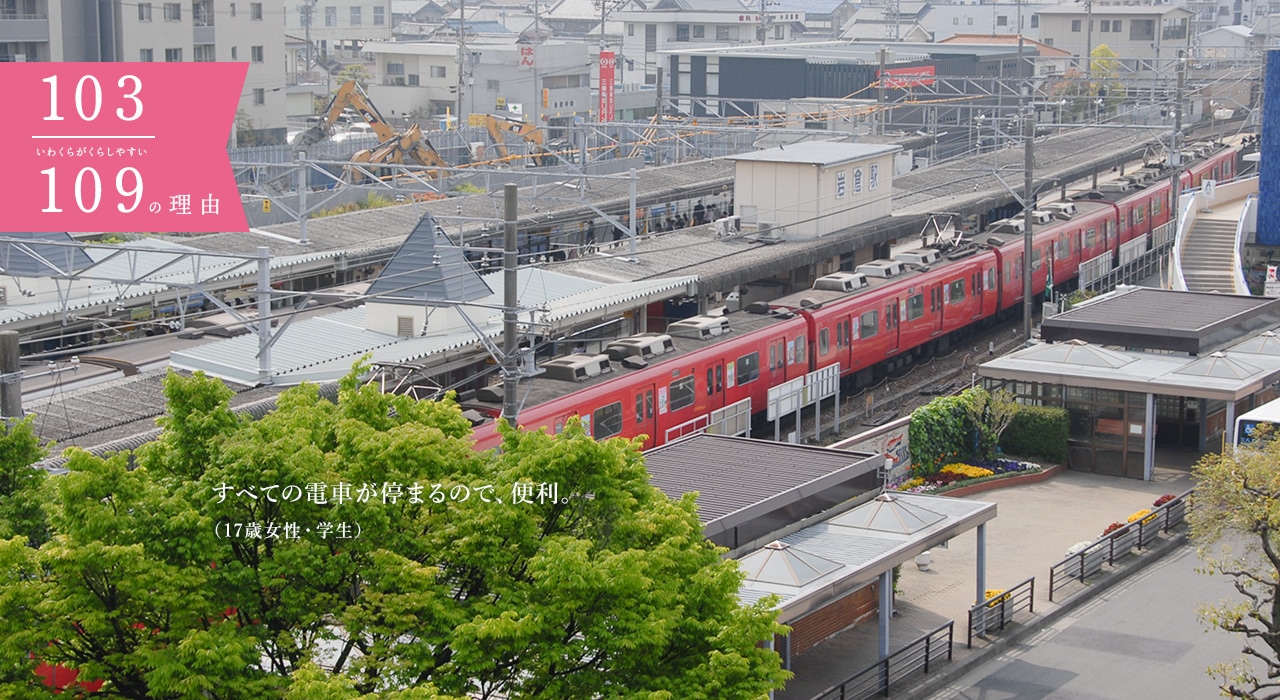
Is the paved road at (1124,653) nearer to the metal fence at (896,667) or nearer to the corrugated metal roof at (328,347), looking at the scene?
the metal fence at (896,667)

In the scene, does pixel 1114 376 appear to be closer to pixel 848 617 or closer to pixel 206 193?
pixel 848 617

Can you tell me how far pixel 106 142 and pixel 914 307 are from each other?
1726 centimetres

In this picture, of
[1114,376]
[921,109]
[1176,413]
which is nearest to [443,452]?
[1114,376]

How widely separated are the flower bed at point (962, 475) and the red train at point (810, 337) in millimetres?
3442

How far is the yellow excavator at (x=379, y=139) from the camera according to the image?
5128 centimetres

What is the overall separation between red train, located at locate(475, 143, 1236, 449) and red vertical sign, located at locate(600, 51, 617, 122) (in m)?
27.4

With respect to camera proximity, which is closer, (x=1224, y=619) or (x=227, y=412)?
(x=227, y=412)

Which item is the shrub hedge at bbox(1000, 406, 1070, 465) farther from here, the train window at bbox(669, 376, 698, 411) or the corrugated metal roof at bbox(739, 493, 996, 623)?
the corrugated metal roof at bbox(739, 493, 996, 623)

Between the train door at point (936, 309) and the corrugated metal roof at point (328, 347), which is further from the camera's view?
the train door at point (936, 309)

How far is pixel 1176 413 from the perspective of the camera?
1078 inches

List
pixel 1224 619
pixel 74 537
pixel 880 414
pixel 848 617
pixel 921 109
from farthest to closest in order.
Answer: pixel 921 109 < pixel 880 414 < pixel 848 617 < pixel 1224 619 < pixel 74 537

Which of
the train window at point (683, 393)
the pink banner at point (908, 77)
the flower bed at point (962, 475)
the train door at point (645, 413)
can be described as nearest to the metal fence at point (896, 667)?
the flower bed at point (962, 475)

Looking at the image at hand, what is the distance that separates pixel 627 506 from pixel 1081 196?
3640cm

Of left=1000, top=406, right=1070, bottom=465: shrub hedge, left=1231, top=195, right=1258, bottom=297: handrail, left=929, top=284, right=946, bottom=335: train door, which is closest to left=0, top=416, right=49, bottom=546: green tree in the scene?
left=1000, top=406, right=1070, bottom=465: shrub hedge
